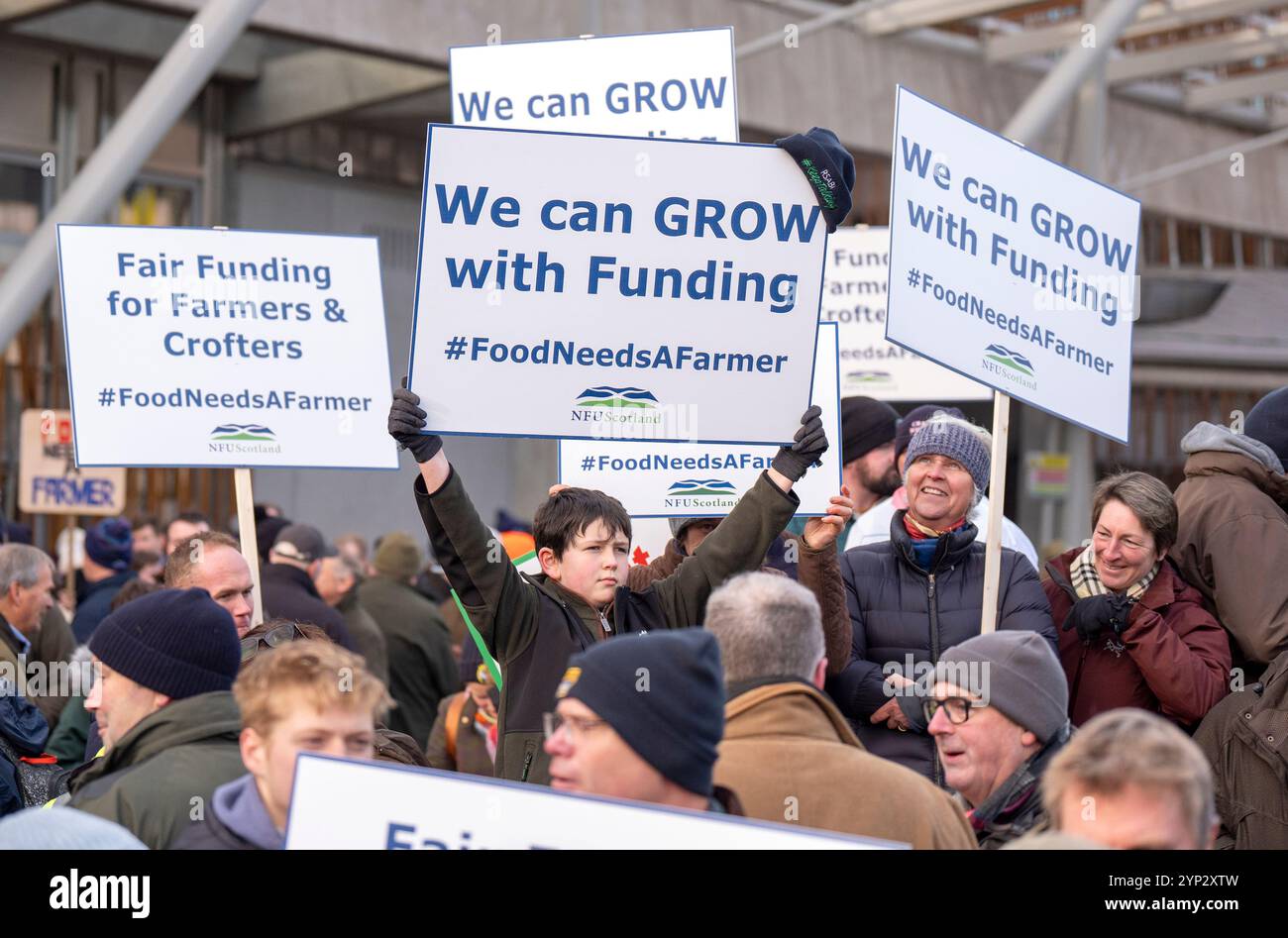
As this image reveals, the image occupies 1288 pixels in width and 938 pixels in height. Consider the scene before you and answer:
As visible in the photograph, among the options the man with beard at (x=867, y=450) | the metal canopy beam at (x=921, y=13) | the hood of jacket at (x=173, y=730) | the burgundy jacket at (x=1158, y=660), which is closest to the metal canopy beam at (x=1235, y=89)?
the metal canopy beam at (x=921, y=13)

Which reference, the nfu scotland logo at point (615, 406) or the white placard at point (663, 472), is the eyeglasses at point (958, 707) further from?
the white placard at point (663, 472)

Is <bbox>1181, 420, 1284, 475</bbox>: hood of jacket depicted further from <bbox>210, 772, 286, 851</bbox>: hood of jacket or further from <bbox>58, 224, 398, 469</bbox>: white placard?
<bbox>210, 772, 286, 851</bbox>: hood of jacket

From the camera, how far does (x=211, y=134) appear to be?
18.8 metres

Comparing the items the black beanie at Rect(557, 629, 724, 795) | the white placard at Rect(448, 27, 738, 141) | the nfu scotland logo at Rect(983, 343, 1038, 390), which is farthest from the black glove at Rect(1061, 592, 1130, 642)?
the white placard at Rect(448, 27, 738, 141)

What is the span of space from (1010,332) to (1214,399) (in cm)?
2210

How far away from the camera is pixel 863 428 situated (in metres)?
6.47

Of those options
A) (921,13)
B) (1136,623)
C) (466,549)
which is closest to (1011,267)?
(1136,623)

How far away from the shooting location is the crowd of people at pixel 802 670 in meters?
2.90

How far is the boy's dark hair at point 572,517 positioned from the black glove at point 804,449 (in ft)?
1.53

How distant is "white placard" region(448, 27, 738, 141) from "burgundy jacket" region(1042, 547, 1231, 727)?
101 inches
